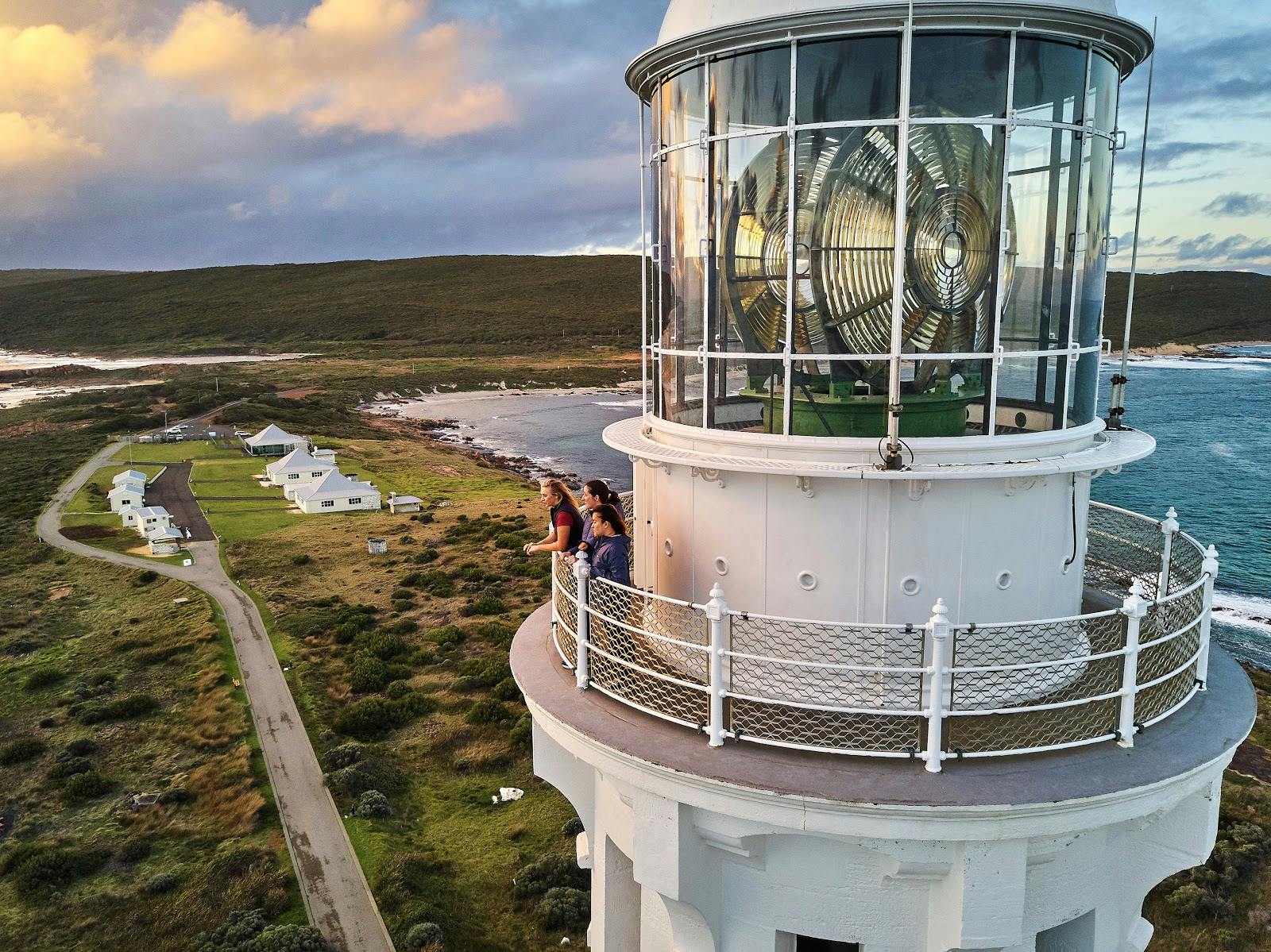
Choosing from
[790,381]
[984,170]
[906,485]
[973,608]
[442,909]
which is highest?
[984,170]

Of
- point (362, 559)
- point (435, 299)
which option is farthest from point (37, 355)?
point (362, 559)

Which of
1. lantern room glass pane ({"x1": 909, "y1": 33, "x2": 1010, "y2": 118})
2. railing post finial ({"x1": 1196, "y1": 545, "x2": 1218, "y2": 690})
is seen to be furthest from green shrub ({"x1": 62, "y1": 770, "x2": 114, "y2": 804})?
lantern room glass pane ({"x1": 909, "y1": 33, "x2": 1010, "y2": 118})

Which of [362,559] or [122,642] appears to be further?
[362,559]

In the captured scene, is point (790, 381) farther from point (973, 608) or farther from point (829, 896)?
point (829, 896)

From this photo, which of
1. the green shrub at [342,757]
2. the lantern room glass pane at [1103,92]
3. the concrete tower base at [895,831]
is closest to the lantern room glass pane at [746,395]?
the concrete tower base at [895,831]

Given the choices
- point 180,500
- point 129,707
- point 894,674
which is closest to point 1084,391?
point 894,674

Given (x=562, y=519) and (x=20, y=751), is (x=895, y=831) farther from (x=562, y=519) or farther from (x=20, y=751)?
(x=20, y=751)

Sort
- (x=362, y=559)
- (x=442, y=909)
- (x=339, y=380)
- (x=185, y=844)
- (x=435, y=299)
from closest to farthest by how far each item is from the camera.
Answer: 1. (x=442, y=909)
2. (x=185, y=844)
3. (x=362, y=559)
4. (x=339, y=380)
5. (x=435, y=299)
